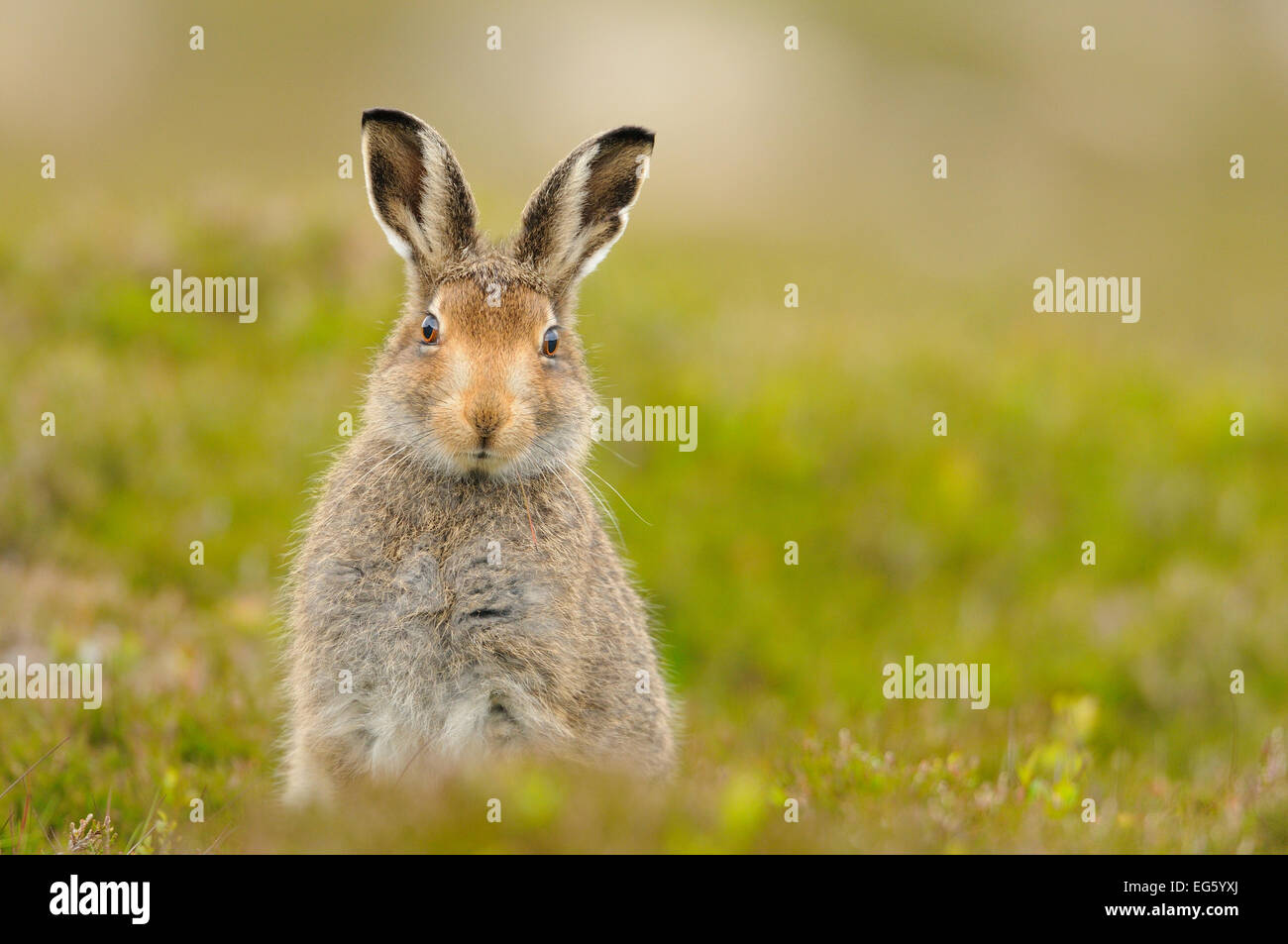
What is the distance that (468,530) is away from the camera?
718 cm

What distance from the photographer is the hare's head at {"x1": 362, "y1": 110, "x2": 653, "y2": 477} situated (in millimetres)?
7020

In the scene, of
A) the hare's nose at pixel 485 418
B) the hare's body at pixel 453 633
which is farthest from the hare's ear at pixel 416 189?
the hare's nose at pixel 485 418

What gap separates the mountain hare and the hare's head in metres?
0.01

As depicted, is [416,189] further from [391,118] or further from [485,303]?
[485,303]

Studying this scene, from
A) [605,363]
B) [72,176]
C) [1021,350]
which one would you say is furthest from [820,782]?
[72,176]

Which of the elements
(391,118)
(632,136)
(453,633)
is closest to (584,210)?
(632,136)

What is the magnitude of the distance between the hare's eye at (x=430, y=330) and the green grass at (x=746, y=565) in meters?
2.70

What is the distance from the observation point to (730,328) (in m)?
18.3

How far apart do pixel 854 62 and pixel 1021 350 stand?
35.6 metres

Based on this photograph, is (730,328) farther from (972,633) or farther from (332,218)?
(972,633)

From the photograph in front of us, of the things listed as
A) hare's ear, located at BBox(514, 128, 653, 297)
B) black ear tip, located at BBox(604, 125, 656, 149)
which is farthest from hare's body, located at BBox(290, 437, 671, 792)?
black ear tip, located at BBox(604, 125, 656, 149)
